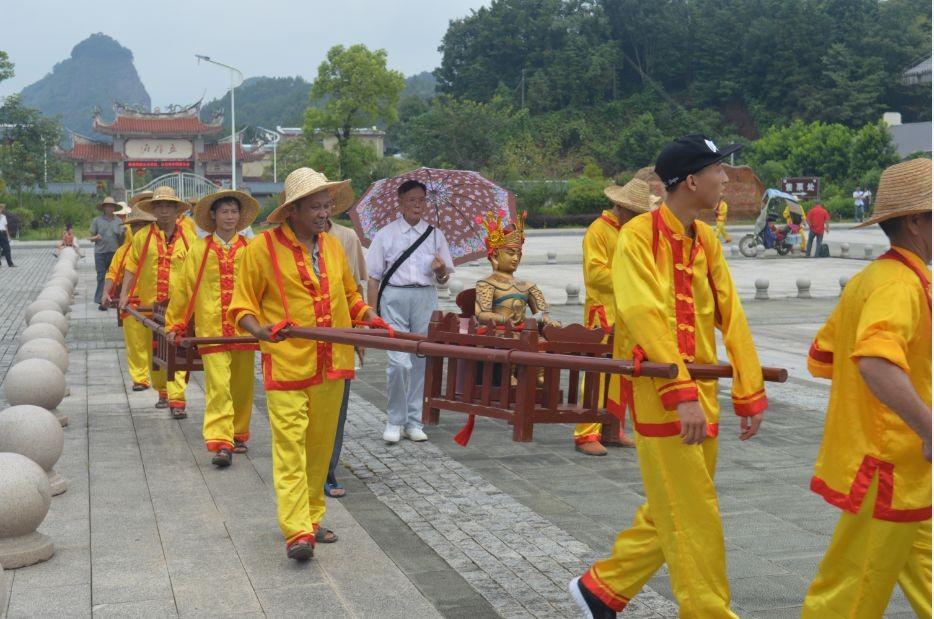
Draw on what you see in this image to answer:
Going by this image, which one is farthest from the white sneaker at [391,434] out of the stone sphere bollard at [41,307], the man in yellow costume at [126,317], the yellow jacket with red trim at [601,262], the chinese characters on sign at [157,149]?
the chinese characters on sign at [157,149]

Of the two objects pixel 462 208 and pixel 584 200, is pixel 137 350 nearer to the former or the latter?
pixel 462 208

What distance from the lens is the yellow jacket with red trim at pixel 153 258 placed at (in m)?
9.59

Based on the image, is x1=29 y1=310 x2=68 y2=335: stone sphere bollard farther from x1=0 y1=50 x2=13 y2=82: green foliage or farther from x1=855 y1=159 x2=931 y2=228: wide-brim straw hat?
x1=0 y1=50 x2=13 y2=82: green foliage

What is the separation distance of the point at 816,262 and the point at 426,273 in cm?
2206

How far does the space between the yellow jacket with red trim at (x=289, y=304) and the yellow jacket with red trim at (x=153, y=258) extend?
4080mm

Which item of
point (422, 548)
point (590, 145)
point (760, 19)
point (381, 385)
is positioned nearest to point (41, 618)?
point (422, 548)

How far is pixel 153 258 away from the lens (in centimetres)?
972

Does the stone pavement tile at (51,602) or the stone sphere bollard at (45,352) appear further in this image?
the stone sphere bollard at (45,352)

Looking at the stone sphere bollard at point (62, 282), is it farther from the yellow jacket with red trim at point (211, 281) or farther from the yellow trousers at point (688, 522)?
the yellow trousers at point (688, 522)

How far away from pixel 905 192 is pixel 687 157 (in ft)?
2.76

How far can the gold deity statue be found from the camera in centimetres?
738

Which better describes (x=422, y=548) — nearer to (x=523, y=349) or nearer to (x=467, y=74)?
(x=523, y=349)

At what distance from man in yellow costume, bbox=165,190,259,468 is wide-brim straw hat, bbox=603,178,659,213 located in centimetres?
245

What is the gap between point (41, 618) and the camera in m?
4.61
